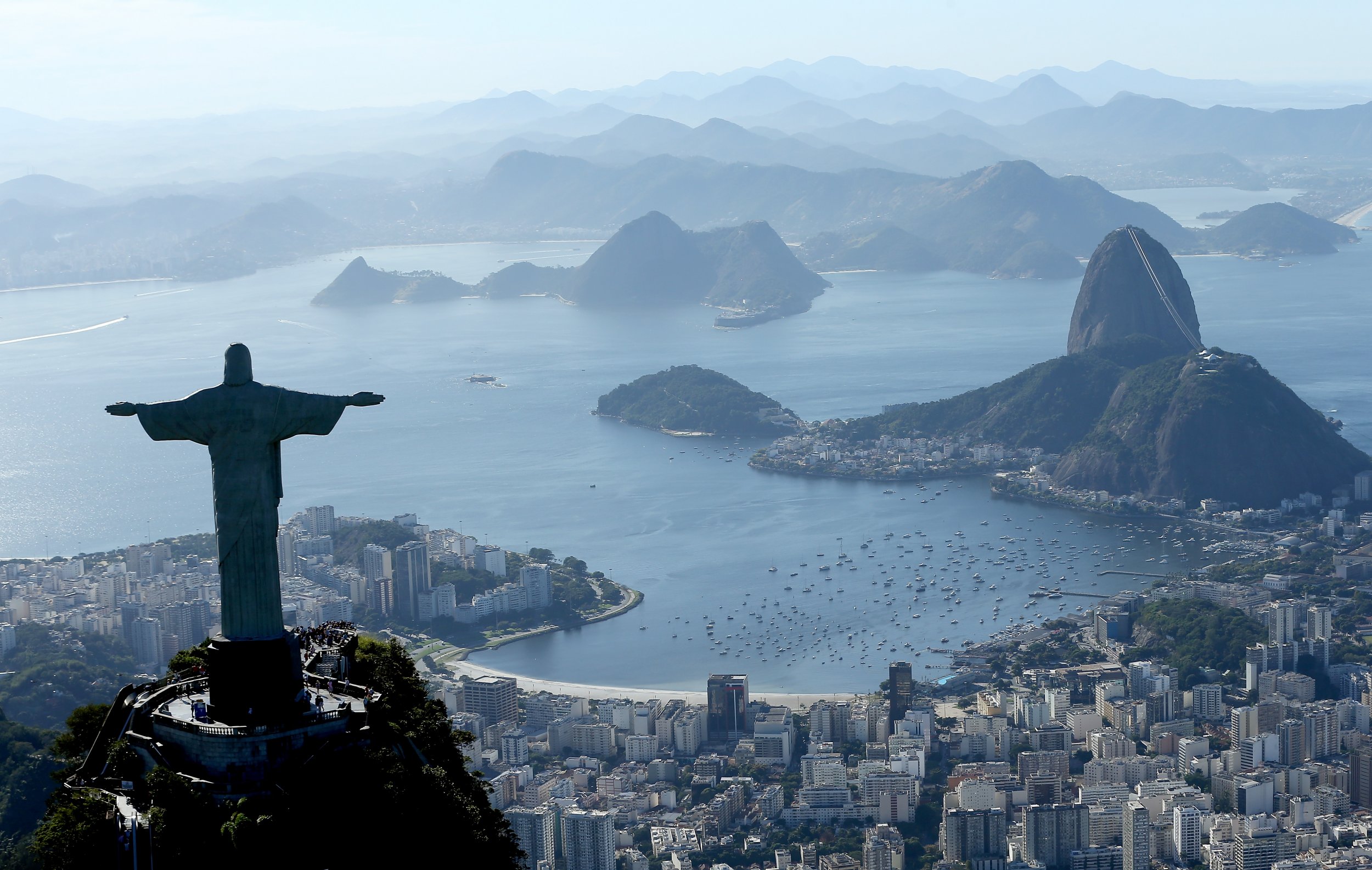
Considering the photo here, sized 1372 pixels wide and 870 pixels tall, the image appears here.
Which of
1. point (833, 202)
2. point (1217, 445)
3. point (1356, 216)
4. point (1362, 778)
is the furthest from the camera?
point (833, 202)

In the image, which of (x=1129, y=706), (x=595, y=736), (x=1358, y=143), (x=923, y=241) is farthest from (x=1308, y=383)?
(x=1358, y=143)

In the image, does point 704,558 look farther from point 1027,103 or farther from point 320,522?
point 1027,103

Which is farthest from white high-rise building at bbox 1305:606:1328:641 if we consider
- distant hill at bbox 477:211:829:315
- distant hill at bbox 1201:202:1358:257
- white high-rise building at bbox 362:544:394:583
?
distant hill at bbox 1201:202:1358:257

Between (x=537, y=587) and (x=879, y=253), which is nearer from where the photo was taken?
(x=537, y=587)

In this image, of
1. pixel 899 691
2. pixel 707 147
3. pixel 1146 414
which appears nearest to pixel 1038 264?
pixel 1146 414

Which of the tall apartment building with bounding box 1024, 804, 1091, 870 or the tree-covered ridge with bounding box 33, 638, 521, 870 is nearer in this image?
the tree-covered ridge with bounding box 33, 638, 521, 870

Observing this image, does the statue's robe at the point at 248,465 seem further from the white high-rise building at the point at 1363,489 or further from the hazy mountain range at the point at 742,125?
the hazy mountain range at the point at 742,125

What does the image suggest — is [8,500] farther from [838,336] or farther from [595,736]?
[838,336]

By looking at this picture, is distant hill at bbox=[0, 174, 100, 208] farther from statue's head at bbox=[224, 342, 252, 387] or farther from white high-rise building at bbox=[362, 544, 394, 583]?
statue's head at bbox=[224, 342, 252, 387]
